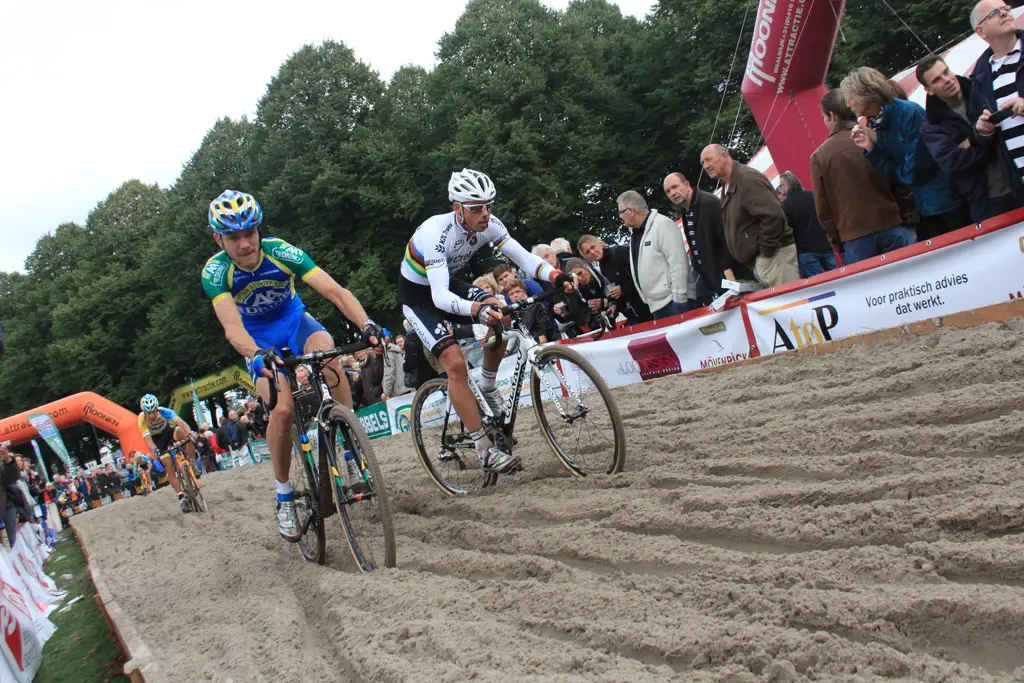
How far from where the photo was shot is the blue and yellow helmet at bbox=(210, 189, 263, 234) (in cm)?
590

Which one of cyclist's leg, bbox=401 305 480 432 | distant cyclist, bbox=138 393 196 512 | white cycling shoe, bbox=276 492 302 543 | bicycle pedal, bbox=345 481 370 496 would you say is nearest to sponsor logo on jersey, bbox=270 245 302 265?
cyclist's leg, bbox=401 305 480 432

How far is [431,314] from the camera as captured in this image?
6887 mm

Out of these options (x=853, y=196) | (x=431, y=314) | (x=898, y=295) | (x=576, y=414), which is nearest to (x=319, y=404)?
(x=431, y=314)

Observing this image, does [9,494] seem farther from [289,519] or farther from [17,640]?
[289,519]

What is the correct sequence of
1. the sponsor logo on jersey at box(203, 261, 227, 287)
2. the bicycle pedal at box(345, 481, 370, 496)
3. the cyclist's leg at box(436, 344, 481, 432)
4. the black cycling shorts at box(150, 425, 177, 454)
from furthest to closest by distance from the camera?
the black cycling shorts at box(150, 425, 177, 454), the cyclist's leg at box(436, 344, 481, 432), the sponsor logo on jersey at box(203, 261, 227, 287), the bicycle pedal at box(345, 481, 370, 496)

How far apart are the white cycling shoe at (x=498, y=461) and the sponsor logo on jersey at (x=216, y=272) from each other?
7.66 ft

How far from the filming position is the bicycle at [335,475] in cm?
529

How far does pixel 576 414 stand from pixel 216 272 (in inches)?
109

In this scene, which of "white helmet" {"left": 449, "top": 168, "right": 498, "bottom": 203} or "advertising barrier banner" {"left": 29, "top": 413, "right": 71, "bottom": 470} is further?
"advertising barrier banner" {"left": 29, "top": 413, "right": 71, "bottom": 470}

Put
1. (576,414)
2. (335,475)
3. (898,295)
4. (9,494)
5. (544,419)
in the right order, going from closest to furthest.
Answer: (335,475), (576,414), (544,419), (898,295), (9,494)

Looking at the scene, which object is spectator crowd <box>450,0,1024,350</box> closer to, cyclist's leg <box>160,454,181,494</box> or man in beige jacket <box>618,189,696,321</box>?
man in beige jacket <box>618,189,696,321</box>

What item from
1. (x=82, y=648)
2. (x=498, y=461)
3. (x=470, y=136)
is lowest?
(x=82, y=648)

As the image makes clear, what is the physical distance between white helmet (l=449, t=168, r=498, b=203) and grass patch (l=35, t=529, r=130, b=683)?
12.7ft

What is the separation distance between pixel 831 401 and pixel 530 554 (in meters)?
2.65
